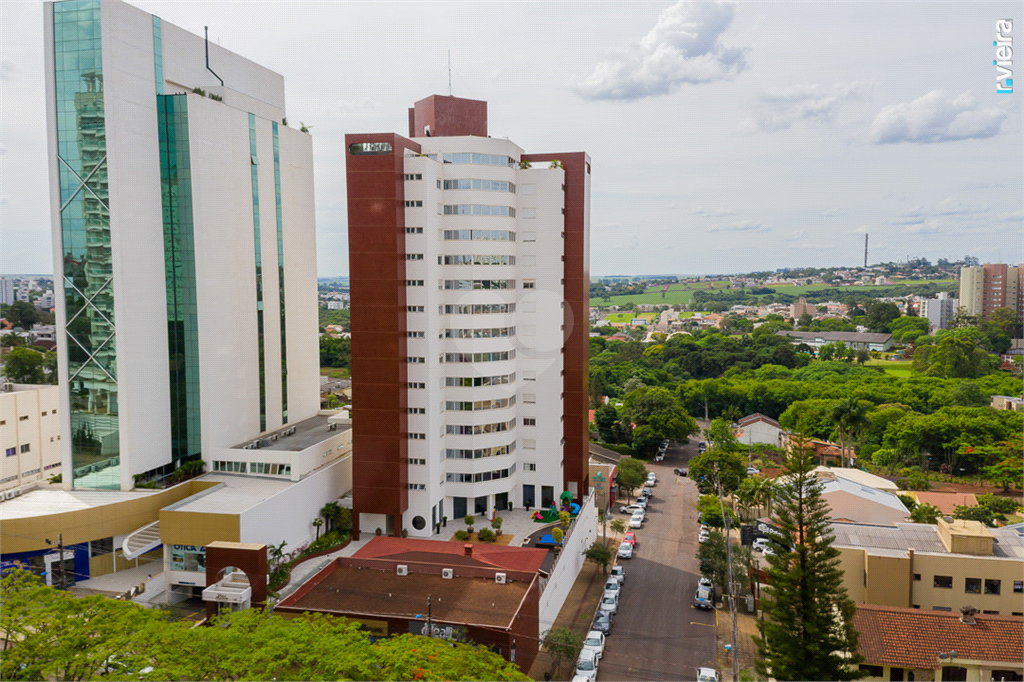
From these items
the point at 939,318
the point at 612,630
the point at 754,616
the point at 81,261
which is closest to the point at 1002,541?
the point at 754,616

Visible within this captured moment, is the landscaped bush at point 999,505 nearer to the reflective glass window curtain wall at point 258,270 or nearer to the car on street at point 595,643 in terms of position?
the car on street at point 595,643

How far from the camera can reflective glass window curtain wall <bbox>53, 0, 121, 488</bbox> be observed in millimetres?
24562

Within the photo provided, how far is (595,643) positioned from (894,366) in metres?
73.5

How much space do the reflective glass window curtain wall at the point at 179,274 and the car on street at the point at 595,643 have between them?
1726 cm

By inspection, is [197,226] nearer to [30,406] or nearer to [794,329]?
[30,406]

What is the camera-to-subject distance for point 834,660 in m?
17.7

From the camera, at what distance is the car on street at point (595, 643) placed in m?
21.6

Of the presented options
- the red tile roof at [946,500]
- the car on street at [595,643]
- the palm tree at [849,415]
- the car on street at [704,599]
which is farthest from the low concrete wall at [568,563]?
the palm tree at [849,415]

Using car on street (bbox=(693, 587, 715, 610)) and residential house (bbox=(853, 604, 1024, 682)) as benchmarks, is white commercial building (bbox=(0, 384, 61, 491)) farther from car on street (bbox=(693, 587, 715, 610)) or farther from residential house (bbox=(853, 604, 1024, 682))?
residential house (bbox=(853, 604, 1024, 682))

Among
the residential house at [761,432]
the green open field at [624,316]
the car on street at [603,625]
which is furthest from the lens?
the green open field at [624,316]

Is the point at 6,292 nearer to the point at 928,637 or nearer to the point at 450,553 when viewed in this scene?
the point at 450,553

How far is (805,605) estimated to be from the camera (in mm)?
18141

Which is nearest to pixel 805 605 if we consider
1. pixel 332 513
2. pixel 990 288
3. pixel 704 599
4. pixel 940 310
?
pixel 704 599

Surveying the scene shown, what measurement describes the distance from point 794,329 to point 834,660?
106294mm
